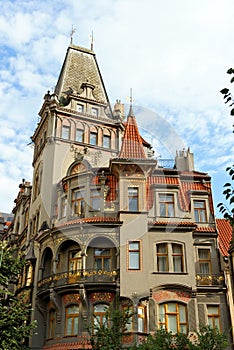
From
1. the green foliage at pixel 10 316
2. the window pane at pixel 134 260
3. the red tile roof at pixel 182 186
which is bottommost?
the green foliage at pixel 10 316

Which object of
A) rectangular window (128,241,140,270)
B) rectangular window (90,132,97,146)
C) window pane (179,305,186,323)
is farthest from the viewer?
rectangular window (90,132,97,146)

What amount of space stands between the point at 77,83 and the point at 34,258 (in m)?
17.1

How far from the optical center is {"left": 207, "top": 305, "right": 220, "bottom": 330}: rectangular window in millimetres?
29891

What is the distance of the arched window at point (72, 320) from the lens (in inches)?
1152

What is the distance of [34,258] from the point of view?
114 ft

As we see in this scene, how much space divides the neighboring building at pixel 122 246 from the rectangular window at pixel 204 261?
0.22ft

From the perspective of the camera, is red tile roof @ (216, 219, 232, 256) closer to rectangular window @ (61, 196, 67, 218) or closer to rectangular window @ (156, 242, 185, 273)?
rectangular window @ (156, 242, 185, 273)

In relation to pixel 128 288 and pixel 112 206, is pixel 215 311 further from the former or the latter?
pixel 112 206

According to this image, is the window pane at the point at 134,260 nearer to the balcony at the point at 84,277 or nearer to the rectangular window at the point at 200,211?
the balcony at the point at 84,277


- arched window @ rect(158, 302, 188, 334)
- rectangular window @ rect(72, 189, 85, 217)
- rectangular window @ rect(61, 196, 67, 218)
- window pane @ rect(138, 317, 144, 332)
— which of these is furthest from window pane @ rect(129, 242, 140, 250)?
rectangular window @ rect(61, 196, 67, 218)

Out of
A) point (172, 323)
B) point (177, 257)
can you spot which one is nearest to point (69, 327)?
point (172, 323)

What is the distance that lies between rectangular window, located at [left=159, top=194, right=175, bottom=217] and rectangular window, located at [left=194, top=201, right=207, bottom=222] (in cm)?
192

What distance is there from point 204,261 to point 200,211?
12.0 feet

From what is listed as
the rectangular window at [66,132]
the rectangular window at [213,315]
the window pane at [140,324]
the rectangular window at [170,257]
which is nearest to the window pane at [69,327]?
the window pane at [140,324]
